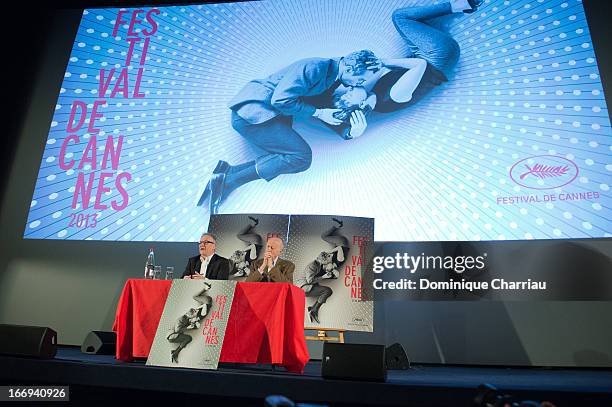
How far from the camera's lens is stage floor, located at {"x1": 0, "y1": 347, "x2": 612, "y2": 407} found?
2.45 meters

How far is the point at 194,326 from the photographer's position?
9.98 ft

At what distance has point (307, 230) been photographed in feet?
14.3

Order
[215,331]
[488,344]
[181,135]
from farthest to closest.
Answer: [181,135] → [488,344] → [215,331]

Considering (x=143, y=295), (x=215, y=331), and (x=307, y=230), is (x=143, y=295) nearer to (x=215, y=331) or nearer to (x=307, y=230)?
(x=215, y=331)

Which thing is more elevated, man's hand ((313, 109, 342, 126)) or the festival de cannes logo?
man's hand ((313, 109, 342, 126))

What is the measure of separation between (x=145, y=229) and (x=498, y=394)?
155 inches

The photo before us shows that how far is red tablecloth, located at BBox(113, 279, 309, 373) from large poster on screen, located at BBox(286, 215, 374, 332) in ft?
2.70

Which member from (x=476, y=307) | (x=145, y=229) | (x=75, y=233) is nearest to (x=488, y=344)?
(x=476, y=307)

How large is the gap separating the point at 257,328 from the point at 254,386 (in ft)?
1.75

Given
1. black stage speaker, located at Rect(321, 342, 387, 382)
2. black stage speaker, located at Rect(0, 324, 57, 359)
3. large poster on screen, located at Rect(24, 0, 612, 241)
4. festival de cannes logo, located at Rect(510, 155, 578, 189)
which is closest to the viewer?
black stage speaker, located at Rect(321, 342, 387, 382)

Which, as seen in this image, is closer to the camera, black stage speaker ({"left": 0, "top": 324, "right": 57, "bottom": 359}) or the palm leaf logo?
black stage speaker ({"left": 0, "top": 324, "right": 57, "bottom": 359})

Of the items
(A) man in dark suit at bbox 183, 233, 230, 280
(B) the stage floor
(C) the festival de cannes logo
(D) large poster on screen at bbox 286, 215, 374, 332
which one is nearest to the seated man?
(A) man in dark suit at bbox 183, 233, 230, 280

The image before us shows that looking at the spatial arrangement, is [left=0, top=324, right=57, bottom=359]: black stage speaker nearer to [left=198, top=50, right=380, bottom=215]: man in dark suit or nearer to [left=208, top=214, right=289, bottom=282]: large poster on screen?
[left=208, top=214, right=289, bottom=282]: large poster on screen

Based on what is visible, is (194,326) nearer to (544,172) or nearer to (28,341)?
(28,341)
